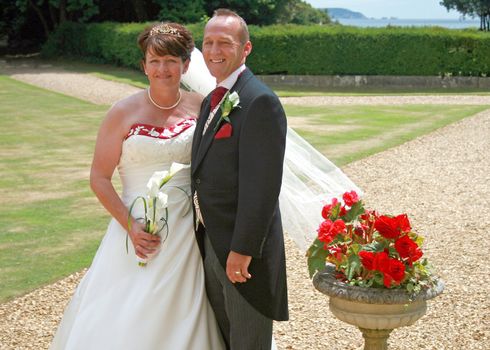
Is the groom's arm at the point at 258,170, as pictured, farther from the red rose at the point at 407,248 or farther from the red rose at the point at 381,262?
the red rose at the point at 407,248

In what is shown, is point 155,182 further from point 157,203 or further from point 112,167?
point 112,167

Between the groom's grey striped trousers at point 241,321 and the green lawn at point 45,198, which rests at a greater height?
the groom's grey striped trousers at point 241,321

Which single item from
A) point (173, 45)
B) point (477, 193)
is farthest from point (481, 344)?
point (477, 193)

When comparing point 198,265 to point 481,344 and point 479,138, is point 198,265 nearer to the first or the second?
point 481,344

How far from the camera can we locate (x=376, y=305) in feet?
11.7

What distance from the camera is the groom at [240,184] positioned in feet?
10.6

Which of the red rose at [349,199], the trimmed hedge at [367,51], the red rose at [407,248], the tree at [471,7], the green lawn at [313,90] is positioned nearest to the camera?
the red rose at [407,248]

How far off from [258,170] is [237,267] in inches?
16.7

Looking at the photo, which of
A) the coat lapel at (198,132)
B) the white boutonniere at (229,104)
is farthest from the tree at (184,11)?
the white boutonniere at (229,104)

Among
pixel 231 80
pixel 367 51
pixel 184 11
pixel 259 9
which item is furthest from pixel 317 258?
pixel 259 9

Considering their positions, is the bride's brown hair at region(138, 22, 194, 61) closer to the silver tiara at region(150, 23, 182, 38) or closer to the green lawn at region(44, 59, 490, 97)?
the silver tiara at region(150, 23, 182, 38)

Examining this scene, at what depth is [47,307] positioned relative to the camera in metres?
5.65

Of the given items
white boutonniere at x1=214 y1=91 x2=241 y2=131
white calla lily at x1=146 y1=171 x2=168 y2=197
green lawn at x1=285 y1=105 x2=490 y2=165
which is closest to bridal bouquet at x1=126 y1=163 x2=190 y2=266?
white calla lily at x1=146 y1=171 x2=168 y2=197

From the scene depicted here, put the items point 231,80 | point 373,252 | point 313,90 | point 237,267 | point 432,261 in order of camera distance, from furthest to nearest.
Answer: point 313,90, point 432,261, point 373,252, point 231,80, point 237,267
